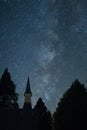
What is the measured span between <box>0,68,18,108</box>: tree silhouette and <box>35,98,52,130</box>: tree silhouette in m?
5.98

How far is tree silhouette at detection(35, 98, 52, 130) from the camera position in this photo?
47.0 metres

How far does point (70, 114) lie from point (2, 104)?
71.0 ft

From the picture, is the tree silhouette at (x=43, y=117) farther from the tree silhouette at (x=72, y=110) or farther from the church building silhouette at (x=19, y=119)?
the tree silhouette at (x=72, y=110)

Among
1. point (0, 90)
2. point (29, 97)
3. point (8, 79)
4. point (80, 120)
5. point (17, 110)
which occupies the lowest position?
point (80, 120)

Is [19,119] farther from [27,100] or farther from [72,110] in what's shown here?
[72,110]

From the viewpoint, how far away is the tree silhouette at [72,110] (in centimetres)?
3453

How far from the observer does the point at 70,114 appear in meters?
35.4

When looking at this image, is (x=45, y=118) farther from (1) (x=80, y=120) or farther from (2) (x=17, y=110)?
(1) (x=80, y=120)

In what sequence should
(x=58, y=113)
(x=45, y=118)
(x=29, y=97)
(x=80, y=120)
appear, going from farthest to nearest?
(x=45, y=118) < (x=29, y=97) < (x=58, y=113) < (x=80, y=120)

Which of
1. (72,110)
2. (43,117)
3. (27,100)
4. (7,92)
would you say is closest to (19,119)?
(27,100)

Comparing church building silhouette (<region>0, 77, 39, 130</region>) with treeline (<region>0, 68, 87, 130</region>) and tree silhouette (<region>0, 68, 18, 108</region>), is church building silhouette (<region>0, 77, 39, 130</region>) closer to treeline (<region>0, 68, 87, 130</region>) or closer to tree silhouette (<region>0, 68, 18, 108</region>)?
treeline (<region>0, 68, 87, 130</region>)

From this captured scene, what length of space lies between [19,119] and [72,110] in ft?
30.7

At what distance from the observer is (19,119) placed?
125ft

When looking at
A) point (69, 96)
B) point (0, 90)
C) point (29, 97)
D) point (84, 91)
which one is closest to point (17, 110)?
point (29, 97)
